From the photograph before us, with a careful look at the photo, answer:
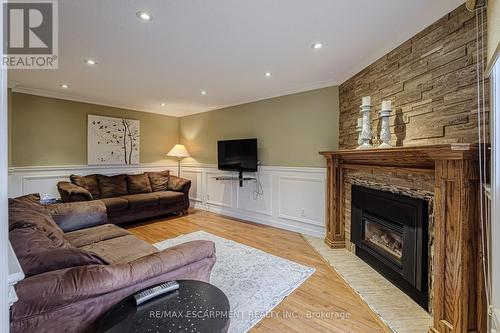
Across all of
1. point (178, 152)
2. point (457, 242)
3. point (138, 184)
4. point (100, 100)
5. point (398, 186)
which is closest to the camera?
point (457, 242)

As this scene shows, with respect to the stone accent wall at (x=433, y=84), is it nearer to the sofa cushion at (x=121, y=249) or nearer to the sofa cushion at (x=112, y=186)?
the sofa cushion at (x=121, y=249)

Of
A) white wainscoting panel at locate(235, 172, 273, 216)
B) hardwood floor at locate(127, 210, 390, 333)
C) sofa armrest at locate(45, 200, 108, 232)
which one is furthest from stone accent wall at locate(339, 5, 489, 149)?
sofa armrest at locate(45, 200, 108, 232)

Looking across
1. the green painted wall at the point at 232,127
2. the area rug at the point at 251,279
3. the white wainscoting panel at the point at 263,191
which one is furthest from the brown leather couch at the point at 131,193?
the area rug at the point at 251,279

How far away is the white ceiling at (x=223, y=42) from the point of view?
5.97ft

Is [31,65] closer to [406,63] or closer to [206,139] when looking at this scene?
[206,139]

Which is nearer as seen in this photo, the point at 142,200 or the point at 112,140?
the point at 142,200

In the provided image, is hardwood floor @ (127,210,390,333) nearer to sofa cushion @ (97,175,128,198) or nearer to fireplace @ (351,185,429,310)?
fireplace @ (351,185,429,310)

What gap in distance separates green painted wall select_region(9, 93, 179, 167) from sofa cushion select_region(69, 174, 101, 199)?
41cm

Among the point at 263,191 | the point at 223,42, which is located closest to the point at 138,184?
the point at 263,191

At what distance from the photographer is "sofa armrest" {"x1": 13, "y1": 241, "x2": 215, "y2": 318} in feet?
3.12

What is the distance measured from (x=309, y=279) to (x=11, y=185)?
4.85 meters

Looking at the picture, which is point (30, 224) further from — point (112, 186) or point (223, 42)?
point (112, 186)

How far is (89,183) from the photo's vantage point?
14.2 feet

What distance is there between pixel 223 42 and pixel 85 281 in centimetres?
223
